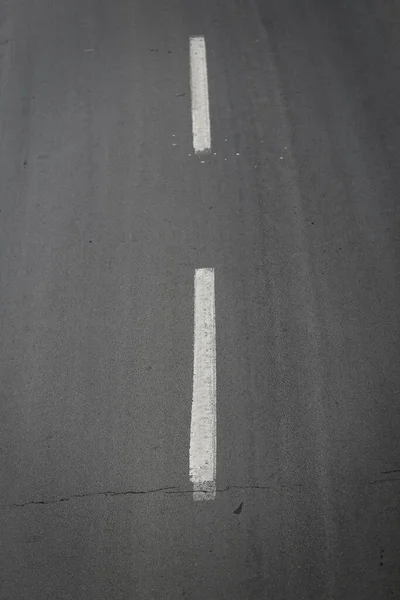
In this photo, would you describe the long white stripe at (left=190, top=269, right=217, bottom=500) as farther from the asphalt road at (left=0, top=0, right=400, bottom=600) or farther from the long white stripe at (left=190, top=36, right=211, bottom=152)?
the long white stripe at (left=190, top=36, right=211, bottom=152)

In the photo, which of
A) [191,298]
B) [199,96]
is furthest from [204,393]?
[199,96]

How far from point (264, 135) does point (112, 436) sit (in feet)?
13.1

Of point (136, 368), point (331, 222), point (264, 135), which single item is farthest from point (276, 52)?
point (136, 368)

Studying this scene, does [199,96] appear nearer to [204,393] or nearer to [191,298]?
[191,298]

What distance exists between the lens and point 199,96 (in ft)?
29.2

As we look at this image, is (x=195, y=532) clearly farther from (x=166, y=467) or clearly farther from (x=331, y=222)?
(x=331, y=222)

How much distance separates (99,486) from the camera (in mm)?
5988

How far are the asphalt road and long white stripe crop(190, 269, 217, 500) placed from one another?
7cm

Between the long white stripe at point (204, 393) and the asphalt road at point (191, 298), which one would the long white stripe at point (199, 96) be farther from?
the long white stripe at point (204, 393)

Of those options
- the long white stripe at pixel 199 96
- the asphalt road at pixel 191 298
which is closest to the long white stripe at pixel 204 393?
the asphalt road at pixel 191 298

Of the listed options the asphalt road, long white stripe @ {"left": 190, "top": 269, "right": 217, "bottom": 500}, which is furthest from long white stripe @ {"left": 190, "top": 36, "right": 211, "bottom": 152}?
long white stripe @ {"left": 190, "top": 269, "right": 217, "bottom": 500}

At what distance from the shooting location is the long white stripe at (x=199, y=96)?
8.47 meters

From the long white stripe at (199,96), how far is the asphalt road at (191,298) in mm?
97

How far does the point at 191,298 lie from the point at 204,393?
1.04 meters
